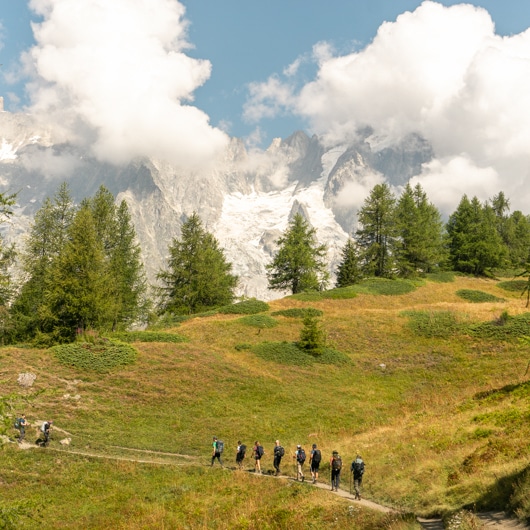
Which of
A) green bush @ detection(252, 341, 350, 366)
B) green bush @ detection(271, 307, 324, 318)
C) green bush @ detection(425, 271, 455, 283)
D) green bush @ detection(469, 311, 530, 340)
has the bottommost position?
green bush @ detection(252, 341, 350, 366)

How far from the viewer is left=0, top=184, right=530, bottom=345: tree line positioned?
37656mm

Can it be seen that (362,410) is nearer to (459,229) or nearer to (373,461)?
(373,461)

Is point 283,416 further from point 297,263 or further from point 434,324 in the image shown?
point 297,263

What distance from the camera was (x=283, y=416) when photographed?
90.6 ft

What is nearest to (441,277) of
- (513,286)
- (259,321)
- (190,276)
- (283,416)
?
(513,286)

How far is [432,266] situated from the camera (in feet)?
242

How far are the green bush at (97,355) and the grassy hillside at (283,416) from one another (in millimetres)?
652

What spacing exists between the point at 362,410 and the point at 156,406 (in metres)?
13.3

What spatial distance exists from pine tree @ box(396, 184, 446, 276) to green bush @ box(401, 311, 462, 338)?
22.2 m

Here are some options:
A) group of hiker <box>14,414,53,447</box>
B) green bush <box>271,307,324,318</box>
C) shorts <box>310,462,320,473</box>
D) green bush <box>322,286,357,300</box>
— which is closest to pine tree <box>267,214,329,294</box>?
green bush <box>322,286,357,300</box>

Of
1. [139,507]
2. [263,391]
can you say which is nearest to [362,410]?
[263,391]

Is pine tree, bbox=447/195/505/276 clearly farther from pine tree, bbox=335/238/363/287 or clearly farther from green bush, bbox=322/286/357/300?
green bush, bbox=322/286/357/300

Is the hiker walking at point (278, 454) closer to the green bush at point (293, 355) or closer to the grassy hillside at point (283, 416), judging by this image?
the grassy hillside at point (283, 416)

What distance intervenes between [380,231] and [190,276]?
2883 cm
